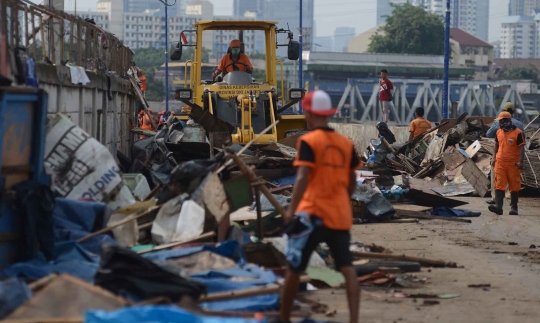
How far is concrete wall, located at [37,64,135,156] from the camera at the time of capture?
461 inches

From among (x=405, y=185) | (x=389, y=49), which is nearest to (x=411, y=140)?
(x=405, y=185)

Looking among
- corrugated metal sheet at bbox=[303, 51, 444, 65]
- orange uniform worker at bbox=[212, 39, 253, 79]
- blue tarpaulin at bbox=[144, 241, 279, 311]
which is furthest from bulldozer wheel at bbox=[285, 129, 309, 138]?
corrugated metal sheet at bbox=[303, 51, 444, 65]

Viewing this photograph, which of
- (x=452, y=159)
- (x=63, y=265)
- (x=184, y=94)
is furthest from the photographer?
(x=452, y=159)

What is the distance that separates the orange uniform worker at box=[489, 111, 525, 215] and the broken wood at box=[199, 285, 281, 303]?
921 cm

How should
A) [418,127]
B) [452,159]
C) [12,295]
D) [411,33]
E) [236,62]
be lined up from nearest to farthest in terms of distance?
[12,295] < [236,62] < [452,159] < [418,127] < [411,33]

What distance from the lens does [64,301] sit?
6.50 m

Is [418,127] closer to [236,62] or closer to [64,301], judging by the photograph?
[236,62]

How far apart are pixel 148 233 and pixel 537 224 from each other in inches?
302

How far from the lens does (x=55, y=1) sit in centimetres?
1616

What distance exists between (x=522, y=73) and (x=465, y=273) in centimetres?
12720

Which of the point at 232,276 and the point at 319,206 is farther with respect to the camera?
the point at 232,276

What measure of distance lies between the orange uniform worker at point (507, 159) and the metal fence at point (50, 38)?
6.78m

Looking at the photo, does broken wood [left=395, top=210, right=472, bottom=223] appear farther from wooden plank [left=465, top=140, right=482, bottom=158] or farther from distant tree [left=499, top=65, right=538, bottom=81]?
distant tree [left=499, top=65, right=538, bottom=81]

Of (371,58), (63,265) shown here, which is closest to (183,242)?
(63,265)
